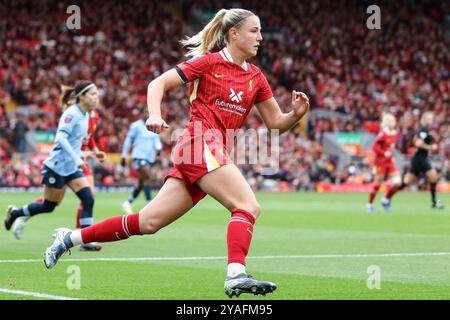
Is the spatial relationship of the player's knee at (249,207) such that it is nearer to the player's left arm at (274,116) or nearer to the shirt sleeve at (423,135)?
the player's left arm at (274,116)

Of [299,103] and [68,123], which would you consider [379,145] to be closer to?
[68,123]

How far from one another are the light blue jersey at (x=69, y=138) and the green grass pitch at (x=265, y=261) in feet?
3.93

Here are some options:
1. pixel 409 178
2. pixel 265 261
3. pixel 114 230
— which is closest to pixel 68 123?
pixel 265 261

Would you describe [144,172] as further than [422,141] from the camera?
No

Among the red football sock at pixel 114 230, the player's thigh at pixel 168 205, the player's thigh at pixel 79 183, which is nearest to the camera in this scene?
the player's thigh at pixel 168 205

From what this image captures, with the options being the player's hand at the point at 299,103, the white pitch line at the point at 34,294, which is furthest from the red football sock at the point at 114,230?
the player's hand at the point at 299,103

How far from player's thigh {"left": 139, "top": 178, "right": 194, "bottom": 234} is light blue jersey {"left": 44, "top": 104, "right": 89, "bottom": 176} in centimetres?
516

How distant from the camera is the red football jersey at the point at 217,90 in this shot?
27.8 feet

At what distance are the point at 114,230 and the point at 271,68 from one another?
4099cm

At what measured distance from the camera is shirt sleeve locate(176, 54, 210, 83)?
8430 mm

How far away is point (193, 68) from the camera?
8484mm

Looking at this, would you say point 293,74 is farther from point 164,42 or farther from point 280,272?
point 280,272
